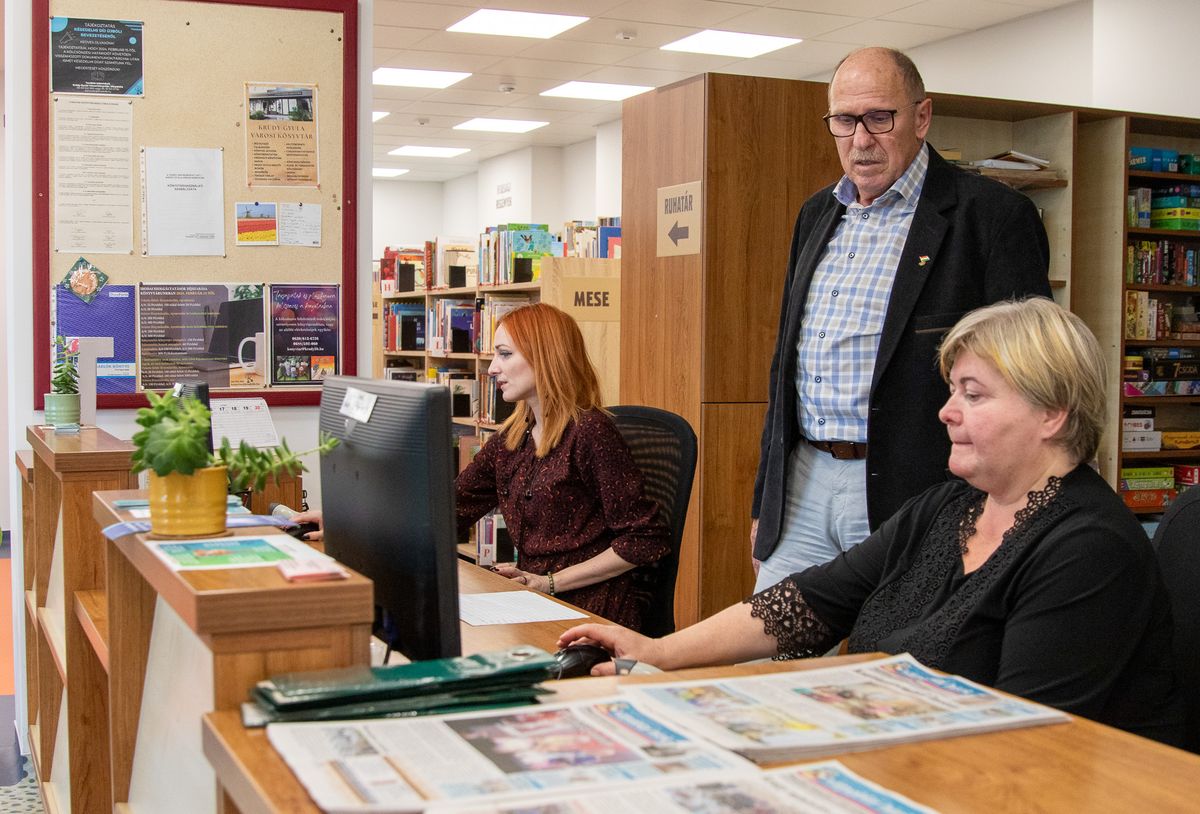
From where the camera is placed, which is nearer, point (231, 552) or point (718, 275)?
point (231, 552)

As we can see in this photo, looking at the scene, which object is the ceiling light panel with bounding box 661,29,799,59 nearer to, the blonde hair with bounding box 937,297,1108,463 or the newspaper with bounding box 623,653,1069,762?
the blonde hair with bounding box 937,297,1108,463

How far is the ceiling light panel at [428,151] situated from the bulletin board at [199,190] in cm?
976

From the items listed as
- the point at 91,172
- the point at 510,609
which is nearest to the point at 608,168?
the point at 91,172

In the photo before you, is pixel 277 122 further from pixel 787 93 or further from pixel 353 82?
pixel 787 93

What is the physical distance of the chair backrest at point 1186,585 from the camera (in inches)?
66.5

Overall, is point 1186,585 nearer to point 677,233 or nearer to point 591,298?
point 677,233

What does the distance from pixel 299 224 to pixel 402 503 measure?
2.37 meters

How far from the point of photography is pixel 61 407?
10.5ft

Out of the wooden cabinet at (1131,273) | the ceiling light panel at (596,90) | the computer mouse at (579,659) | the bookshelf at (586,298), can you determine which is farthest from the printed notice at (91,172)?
the ceiling light panel at (596,90)

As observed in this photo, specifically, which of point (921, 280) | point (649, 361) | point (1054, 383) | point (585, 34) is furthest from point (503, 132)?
point (1054, 383)

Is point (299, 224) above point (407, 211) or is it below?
below

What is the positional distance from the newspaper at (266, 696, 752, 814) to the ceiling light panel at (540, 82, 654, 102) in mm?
8906

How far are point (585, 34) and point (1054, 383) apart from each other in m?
6.78

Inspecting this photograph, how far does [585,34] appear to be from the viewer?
8.03 metres
